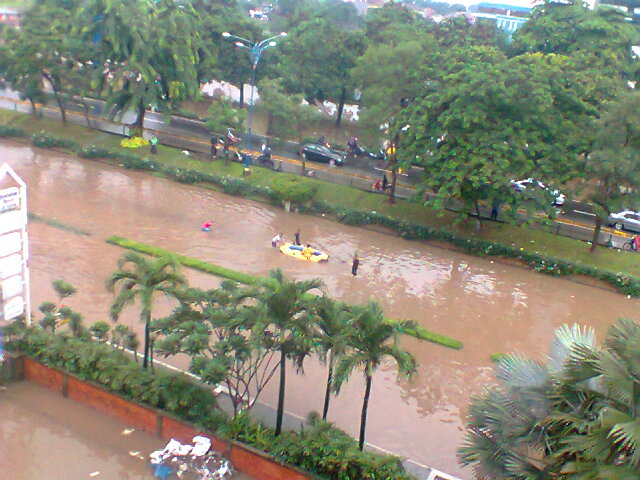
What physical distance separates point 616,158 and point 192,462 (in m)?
18.4

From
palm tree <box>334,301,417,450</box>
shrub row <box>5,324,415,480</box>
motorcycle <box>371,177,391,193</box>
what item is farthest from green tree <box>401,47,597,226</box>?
shrub row <box>5,324,415,480</box>

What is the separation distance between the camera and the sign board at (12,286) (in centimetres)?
1440

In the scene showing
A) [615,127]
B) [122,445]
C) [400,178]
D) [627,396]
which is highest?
[615,127]

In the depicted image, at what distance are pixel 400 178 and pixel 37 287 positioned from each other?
18988mm

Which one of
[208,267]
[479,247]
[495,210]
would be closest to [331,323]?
[208,267]

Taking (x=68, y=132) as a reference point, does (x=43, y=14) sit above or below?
above

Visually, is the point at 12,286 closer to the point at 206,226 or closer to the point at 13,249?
the point at 13,249

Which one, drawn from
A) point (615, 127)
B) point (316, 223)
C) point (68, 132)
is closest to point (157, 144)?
point (68, 132)

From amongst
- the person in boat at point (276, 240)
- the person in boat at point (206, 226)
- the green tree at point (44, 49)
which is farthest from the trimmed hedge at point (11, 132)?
the person in boat at point (276, 240)

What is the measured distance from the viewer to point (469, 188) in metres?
25.7

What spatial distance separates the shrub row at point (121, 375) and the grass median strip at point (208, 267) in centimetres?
574

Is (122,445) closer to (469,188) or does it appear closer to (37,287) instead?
(37,287)

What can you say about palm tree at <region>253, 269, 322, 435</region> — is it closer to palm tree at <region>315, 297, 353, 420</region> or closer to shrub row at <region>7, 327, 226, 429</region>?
palm tree at <region>315, 297, 353, 420</region>

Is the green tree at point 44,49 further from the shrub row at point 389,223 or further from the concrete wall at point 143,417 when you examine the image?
the concrete wall at point 143,417
